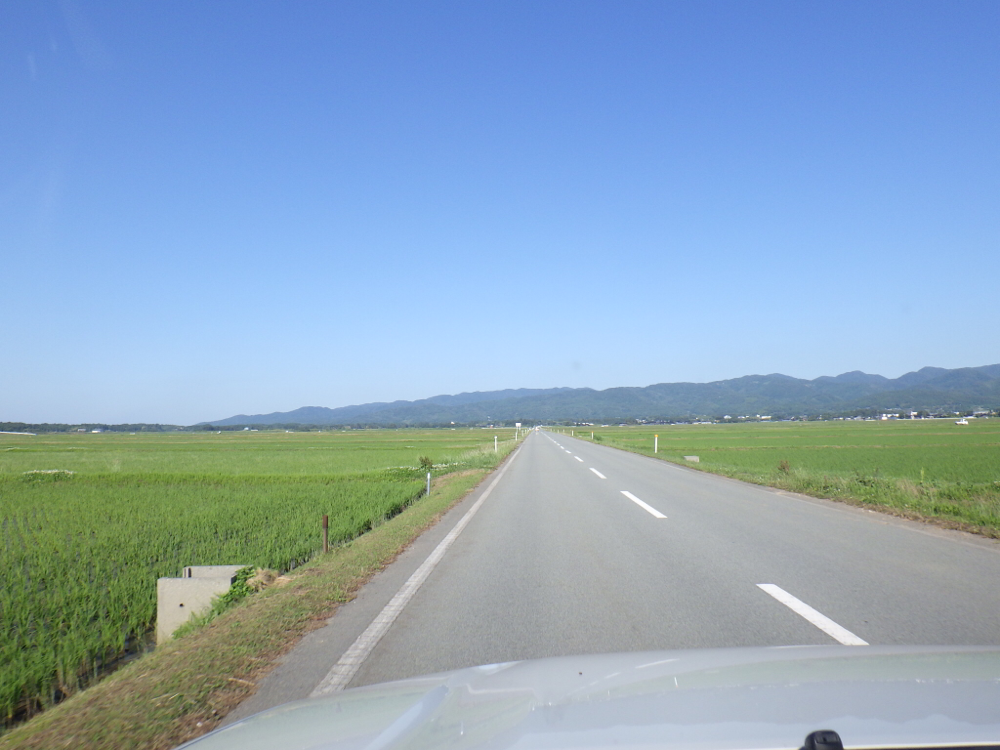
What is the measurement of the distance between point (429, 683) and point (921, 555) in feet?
21.0

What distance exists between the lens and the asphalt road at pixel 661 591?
3.99m

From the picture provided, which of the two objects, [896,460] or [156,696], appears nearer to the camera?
[156,696]

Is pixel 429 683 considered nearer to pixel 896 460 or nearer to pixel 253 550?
pixel 253 550

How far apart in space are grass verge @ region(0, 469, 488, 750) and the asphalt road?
19 centimetres

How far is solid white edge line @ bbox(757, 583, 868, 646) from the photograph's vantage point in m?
3.97

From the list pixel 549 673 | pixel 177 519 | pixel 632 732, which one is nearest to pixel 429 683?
pixel 549 673

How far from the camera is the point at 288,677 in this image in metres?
3.61

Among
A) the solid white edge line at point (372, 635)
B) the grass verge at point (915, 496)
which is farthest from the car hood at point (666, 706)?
the grass verge at point (915, 496)

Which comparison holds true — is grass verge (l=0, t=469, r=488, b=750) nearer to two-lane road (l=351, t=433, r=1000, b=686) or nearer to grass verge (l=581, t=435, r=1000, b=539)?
two-lane road (l=351, t=433, r=1000, b=686)

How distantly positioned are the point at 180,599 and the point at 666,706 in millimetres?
4650

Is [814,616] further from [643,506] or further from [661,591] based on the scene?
[643,506]

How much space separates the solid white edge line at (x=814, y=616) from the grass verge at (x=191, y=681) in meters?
3.63

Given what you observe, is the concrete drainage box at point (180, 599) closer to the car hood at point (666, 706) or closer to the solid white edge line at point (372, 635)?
the solid white edge line at point (372, 635)

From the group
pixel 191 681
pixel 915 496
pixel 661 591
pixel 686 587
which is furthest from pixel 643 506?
pixel 191 681
